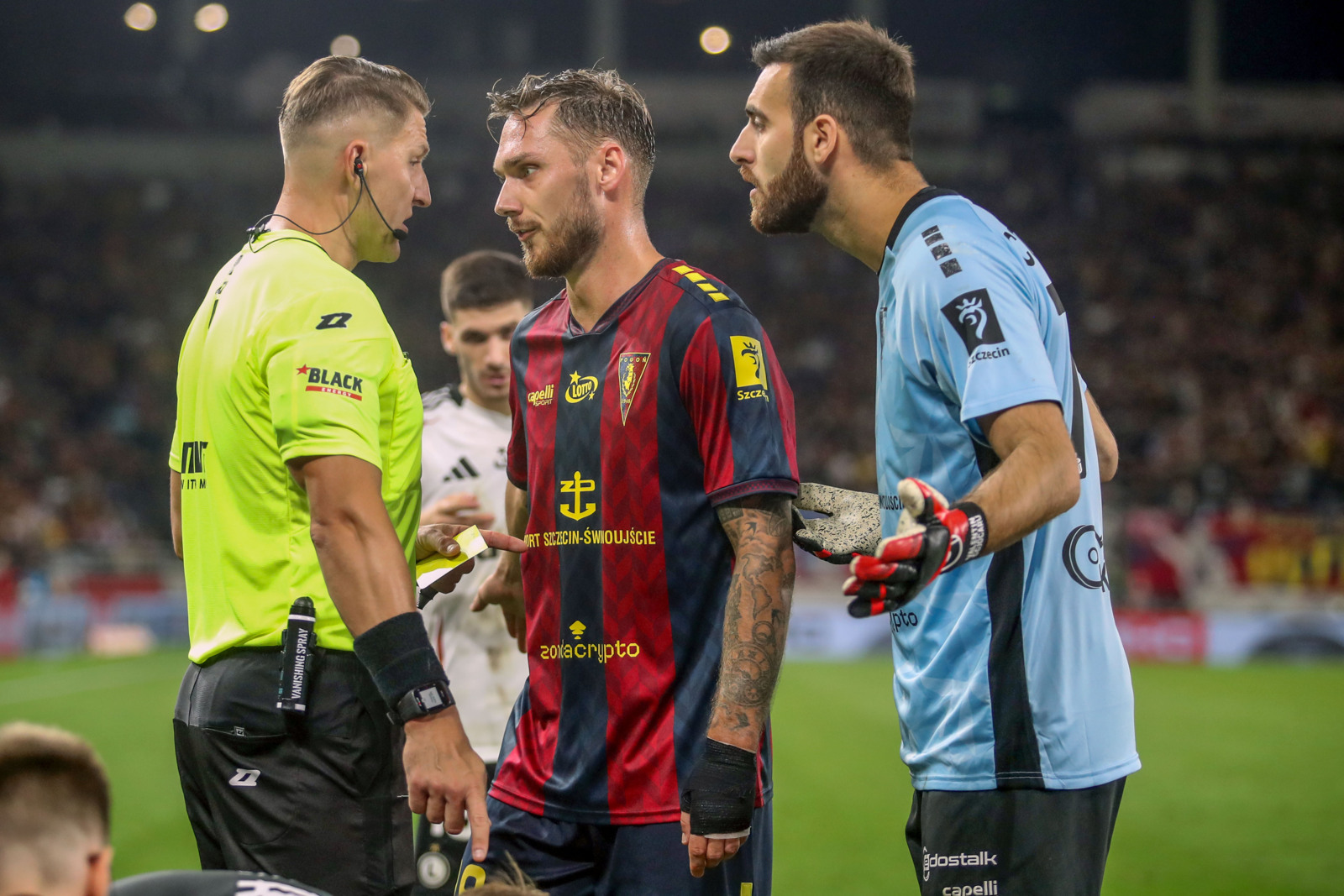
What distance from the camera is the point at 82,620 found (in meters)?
18.8

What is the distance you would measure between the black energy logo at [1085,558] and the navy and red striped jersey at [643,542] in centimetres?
64

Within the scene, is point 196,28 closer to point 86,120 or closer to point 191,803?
point 86,120

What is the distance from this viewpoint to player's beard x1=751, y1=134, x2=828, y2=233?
318 centimetres

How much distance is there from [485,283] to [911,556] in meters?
3.38

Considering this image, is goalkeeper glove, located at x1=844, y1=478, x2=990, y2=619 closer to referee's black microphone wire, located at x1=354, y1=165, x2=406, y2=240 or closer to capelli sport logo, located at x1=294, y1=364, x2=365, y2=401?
capelli sport logo, located at x1=294, y1=364, x2=365, y2=401

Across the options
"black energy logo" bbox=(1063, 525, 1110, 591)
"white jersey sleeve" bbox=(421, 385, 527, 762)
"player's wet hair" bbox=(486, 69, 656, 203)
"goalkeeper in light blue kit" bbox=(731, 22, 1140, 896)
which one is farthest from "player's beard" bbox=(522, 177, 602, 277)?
"white jersey sleeve" bbox=(421, 385, 527, 762)

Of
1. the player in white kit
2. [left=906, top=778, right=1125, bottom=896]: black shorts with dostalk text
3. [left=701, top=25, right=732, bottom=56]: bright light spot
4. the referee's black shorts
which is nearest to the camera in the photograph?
[left=906, top=778, right=1125, bottom=896]: black shorts with dostalk text

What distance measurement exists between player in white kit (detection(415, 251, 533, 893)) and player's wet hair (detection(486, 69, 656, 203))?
66.3 inches

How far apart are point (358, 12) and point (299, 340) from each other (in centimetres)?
2973

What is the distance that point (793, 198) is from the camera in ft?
10.5

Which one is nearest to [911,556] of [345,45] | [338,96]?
[338,96]

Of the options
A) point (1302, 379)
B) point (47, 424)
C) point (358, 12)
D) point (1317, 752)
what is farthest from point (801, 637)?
point (358, 12)

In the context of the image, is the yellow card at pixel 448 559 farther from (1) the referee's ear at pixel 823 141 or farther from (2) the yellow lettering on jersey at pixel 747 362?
(1) the referee's ear at pixel 823 141

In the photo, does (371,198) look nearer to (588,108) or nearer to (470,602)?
(588,108)
